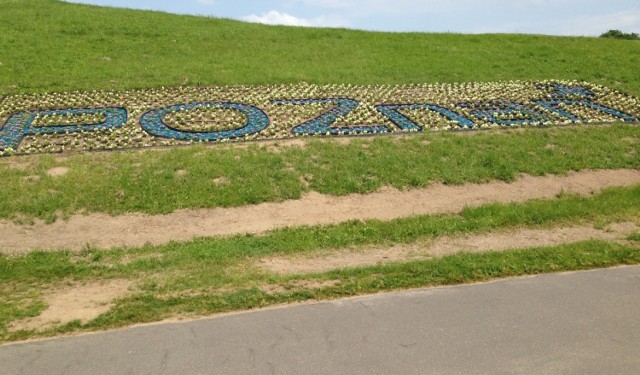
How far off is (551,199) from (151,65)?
13570mm

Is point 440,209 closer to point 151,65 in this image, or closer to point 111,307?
point 111,307

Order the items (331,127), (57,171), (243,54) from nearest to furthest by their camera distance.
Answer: (57,171) < (331,127) < (243,54)

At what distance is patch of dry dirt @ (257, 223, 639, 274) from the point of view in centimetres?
758

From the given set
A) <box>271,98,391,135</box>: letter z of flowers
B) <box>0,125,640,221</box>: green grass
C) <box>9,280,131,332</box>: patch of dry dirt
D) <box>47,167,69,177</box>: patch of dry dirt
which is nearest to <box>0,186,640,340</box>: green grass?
<box>9,280,131,332</box>: patch of dry dirt

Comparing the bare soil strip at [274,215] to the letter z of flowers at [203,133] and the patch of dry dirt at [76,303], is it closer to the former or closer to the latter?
the patch of dry dirt at [76,303]

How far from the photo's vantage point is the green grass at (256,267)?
642cm

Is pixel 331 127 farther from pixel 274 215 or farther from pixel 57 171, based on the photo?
pixel 57 171

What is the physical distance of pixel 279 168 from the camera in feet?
36.3

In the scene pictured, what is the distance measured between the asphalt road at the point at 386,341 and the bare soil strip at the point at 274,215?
112 inches

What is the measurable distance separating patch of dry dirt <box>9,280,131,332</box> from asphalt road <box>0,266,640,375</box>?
0.45 metres

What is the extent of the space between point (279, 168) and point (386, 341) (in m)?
5.97

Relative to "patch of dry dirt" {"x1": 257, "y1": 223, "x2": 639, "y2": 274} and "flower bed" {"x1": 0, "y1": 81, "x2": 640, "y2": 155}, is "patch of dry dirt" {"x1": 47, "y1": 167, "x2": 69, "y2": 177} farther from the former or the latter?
"patch of dry dirt" {"x1": 257, "y1": 223, "x2": 639, "y2": 274}

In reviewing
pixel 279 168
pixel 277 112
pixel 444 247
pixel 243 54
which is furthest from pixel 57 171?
pixel 243 54

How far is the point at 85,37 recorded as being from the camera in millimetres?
21234
